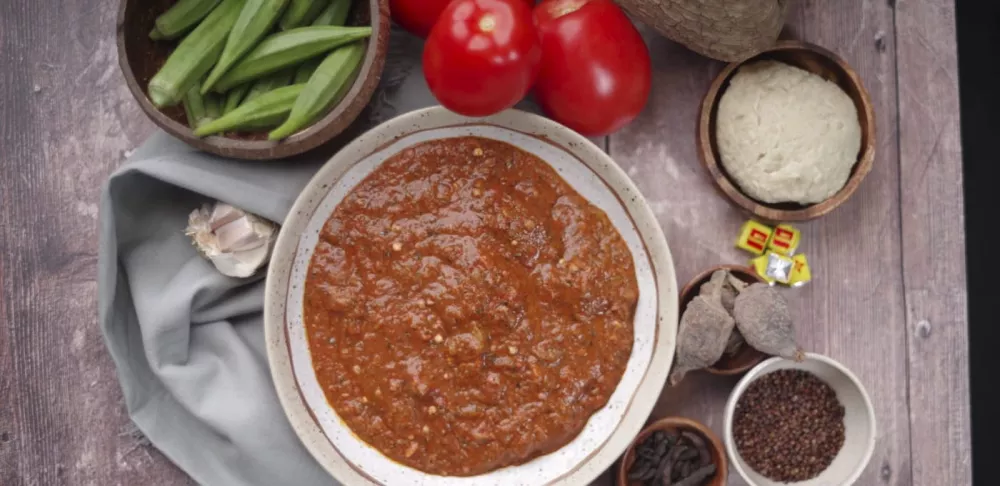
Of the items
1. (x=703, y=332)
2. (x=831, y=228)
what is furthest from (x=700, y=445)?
(x=831, y=228)

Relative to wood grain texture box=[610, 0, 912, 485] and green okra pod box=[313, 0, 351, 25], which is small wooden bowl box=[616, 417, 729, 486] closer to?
wood grain texture box=[610, 0, 912, 485]

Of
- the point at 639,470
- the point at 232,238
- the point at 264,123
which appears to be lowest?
the point at 639,470

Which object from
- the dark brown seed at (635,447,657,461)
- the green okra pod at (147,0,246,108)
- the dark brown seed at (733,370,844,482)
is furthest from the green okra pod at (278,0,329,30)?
the dark brown seed at (733,370,844,482)

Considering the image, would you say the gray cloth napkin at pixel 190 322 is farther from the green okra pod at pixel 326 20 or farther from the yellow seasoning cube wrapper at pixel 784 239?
the yellow seasoning cube wrapper at pixel 784 239

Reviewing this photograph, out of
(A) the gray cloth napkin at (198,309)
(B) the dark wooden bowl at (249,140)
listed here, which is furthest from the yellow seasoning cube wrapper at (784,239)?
(B) the dark wooden bowl at (249,140)

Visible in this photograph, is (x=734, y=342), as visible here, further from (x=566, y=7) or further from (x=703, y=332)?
(x=566, y=7)

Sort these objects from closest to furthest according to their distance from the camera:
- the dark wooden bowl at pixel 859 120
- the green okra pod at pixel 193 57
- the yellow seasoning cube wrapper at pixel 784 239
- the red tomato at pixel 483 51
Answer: the red tomato at pixel 483 51
the green okra pod at pixel 193 57
the dark wooden bowl at pixel 859 120
the yellow seasoning cube wrapper at pixel 784 239
